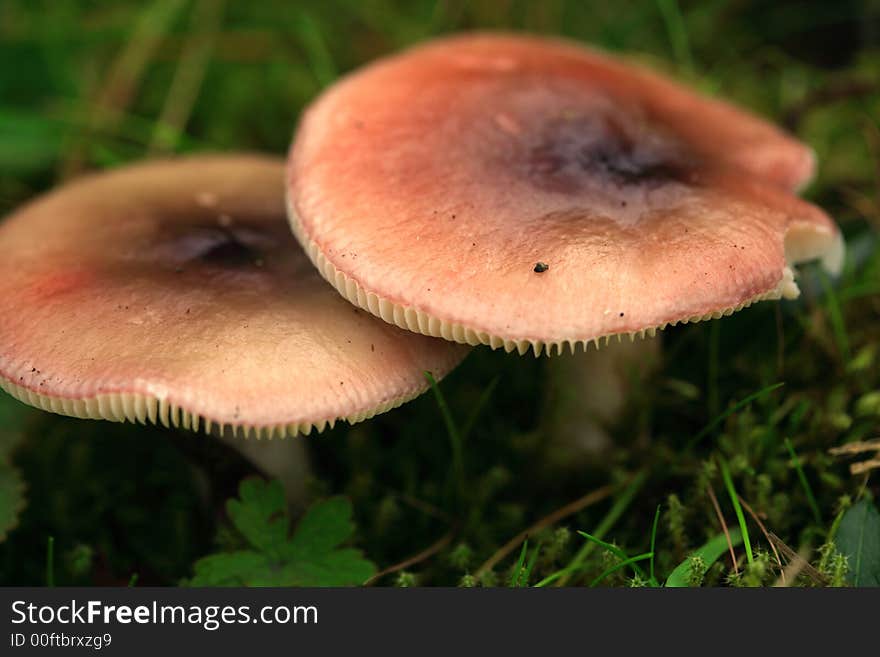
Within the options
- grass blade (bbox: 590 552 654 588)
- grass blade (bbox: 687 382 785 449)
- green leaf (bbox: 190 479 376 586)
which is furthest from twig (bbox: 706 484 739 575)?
green leaf (bbox: 190 479 376 586)

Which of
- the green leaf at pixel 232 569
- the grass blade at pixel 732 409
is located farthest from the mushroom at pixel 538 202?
the green leaf at pixel 232 569

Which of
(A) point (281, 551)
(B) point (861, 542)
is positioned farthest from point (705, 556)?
(A) point (281, 551)

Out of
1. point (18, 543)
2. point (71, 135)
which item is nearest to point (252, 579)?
point (18, 543)

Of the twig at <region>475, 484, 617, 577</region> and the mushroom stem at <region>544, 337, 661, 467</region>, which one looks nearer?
the twig at <region>475, 484, 617, 577</region>

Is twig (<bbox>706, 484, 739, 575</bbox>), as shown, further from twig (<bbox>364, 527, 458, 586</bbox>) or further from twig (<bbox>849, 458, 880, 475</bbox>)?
twig (<bbox>364, 527, 458, 586</bbox>)

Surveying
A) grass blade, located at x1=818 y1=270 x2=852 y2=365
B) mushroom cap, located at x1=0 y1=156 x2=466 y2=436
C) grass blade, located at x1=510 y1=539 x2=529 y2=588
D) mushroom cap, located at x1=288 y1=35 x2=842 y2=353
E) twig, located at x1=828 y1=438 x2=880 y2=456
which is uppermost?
mushroom cap, located at x1=288 y1=35 x2=842 y2=353

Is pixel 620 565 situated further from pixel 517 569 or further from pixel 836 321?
pixel 836 321

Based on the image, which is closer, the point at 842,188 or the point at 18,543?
the point at 18,543

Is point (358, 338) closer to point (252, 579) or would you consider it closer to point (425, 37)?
point (252, 579)
